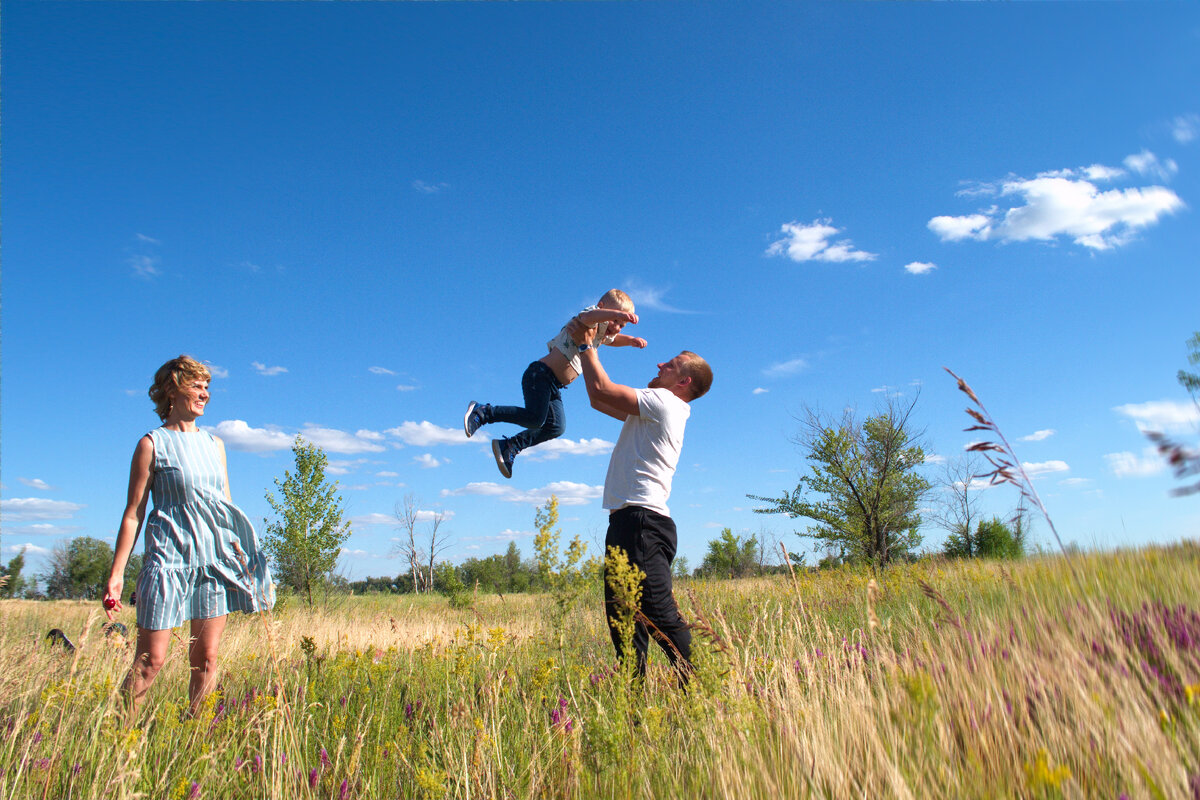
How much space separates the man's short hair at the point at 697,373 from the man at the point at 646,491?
18 cm

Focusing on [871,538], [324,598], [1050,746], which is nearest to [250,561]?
[1050,746]

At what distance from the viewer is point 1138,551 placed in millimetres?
4145

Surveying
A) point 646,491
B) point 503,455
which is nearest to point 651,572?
point 646,491

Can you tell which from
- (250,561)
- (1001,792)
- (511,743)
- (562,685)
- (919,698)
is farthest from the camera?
(562,685)

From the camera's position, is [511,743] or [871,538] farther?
[871,538]

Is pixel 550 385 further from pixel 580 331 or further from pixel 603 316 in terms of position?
pixel 603 316

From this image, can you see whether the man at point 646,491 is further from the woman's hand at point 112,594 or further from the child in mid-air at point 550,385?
the woman's hand at point 112,594

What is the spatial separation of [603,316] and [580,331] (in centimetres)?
26

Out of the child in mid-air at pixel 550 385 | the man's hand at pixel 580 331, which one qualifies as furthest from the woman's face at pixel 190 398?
the man's hand at pixel 580 331

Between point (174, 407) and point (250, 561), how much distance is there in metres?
1.16

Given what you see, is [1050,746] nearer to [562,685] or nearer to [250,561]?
[562,685]

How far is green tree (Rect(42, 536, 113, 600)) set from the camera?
53.7 m

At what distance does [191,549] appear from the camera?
4055 mm

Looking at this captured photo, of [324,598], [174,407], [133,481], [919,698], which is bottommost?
[324,598]
